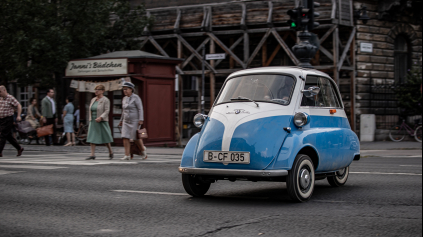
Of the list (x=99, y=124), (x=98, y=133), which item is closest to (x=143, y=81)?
(x=99, y=124)

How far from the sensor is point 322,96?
8.22 m

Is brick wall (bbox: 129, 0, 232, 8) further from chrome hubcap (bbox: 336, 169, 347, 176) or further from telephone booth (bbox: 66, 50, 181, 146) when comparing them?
chrome hubcap (bbox: 336, 169, 347, 176)

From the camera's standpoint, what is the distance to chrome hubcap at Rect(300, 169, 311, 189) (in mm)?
7113

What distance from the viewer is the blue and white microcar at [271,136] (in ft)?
22.9

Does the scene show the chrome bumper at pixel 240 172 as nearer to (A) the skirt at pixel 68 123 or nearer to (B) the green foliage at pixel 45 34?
(A) the skirt at pixel 68 123

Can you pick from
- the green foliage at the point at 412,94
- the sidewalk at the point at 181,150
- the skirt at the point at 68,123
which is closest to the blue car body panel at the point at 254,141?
the sidewalk at the point at 181,150

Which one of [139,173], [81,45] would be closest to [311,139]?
[139,173]

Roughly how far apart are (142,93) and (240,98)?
39.8 ft

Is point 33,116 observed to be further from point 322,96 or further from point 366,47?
point 322,96

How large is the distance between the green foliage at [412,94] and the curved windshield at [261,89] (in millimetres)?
16379

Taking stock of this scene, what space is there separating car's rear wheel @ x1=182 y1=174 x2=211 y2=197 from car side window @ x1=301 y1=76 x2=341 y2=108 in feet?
5.46

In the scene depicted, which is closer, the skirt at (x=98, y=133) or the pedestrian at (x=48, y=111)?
the skirt at (x=98, y=133)

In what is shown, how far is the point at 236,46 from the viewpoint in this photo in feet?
85.2

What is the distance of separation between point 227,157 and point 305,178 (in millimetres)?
978
